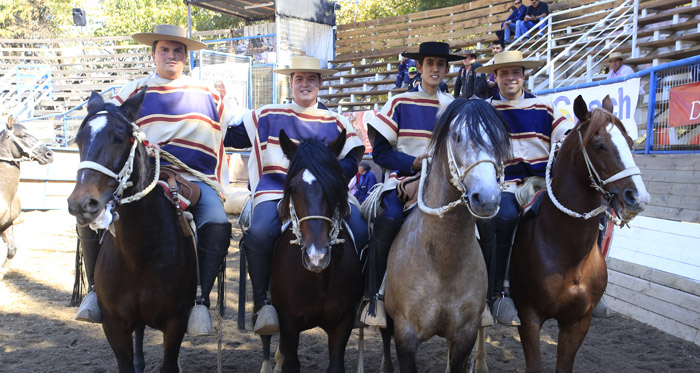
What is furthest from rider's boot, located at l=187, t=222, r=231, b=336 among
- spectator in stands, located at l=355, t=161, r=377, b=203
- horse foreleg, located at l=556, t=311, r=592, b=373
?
spectator in stands, located at l=355, t=161, r=377, b=203

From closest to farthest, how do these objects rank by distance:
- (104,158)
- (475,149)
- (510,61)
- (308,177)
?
(475,149) < (104,158) < (308,177) < (510,61)

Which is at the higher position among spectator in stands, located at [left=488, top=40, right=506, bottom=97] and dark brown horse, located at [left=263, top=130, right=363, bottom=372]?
spectator in stands, located at [left=488, top=40, right=506, bottom=97]

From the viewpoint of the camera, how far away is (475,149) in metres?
2.97

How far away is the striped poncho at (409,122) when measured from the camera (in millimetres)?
4508

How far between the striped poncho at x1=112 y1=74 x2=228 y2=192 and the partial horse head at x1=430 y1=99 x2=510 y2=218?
2022mm

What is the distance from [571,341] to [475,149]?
1936 millimetres

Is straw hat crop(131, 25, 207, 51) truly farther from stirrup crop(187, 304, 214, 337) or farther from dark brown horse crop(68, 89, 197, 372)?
stirrup crop(187, 304, 214, 337)

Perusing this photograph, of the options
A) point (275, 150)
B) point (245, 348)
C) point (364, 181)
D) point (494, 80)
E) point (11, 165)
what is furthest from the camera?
point (364, 181)

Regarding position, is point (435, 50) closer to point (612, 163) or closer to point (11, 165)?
point (612, 163)

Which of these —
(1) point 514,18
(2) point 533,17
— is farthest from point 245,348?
(1) point 514,18

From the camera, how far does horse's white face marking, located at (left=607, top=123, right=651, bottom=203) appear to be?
3.35 m

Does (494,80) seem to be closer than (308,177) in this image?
No

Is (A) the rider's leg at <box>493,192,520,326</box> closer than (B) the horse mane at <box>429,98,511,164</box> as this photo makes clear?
No

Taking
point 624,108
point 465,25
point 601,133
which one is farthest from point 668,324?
point 465,25
